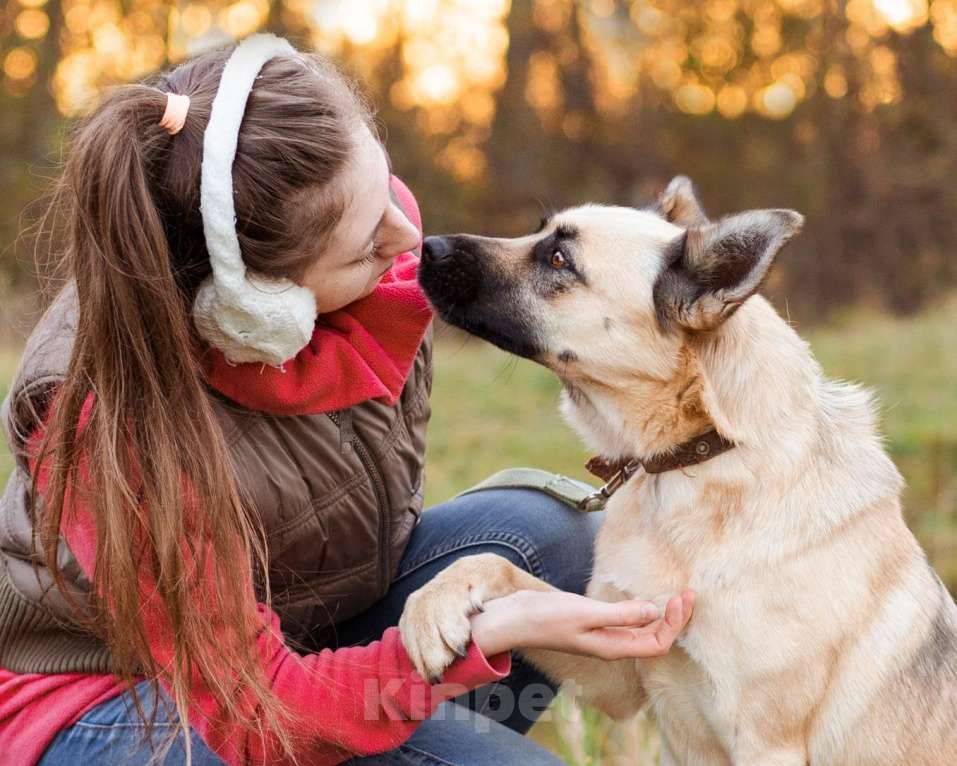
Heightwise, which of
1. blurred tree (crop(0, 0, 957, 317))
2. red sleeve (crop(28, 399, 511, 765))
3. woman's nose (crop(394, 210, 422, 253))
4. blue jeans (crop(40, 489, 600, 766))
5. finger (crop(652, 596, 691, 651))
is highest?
woman's nose (crop(394, 210, 422, 253))

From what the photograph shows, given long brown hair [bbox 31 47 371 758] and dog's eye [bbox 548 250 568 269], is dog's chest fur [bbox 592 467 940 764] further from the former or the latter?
long brown hair [bbox 31 47 371 758]

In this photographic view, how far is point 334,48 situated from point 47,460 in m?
10.6

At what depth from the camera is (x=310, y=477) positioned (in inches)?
88.1

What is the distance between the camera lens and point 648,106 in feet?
42.3

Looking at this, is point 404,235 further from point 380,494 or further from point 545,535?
point 545,535

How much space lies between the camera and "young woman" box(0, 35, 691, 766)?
195cm

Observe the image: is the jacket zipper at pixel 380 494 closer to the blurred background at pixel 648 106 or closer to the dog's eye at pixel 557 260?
the dog's eye at pixel 557 260

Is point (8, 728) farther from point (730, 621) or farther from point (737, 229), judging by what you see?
point (737, 229)

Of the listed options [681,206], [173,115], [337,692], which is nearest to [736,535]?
[337,692]

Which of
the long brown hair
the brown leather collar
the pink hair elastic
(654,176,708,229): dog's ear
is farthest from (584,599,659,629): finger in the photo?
the pink hair elastic

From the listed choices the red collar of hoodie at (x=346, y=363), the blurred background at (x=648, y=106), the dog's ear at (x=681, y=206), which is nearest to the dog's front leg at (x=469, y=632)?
the red collar of hoodie at (x=346, y=363)

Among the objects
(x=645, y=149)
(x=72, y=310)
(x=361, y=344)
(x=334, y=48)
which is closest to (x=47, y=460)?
(x=72, y=310)

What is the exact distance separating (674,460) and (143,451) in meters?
1.05

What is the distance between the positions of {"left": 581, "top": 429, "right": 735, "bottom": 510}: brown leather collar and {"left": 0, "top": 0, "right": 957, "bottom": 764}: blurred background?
8348mm
